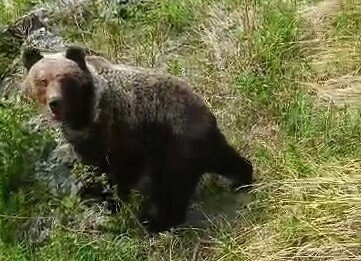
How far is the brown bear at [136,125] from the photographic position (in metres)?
4.45

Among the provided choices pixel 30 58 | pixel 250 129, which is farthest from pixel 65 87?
pixel 250 129

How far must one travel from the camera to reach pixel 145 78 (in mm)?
4652

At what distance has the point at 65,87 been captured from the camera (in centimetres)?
434

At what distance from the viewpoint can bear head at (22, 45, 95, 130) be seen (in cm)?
434

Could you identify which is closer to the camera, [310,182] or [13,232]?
[310,182]

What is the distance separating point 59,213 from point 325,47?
2196 mm

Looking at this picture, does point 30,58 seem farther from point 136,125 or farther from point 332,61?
point 332,61

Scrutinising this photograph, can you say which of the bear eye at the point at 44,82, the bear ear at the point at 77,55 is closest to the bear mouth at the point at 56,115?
the bear eye at the point at 44,82

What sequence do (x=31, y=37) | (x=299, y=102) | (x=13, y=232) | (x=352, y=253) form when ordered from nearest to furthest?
1. (x=352, y=253)
2. (x=13, y=232)
3. (x=299, y=102)
4. (x=31, y=37)

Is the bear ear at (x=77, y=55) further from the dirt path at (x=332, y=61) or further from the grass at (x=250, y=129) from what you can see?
the dirt path at (x=332, y=61)

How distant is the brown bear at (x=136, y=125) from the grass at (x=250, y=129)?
22cm

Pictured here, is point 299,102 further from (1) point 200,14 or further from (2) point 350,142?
(1) point 200,14

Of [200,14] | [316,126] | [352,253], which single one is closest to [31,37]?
[200,14]

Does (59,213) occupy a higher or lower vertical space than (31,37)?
lower
